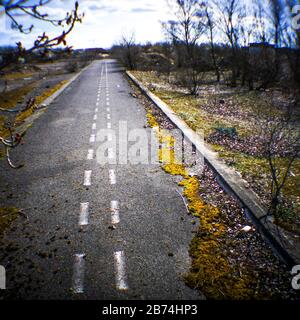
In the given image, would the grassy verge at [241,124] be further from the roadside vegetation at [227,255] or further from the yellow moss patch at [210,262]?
the yellow moss patch at [210,262]

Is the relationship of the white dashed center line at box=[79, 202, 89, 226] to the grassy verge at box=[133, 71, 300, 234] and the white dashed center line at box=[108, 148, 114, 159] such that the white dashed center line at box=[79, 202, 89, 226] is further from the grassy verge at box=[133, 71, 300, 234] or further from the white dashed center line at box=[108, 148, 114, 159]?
the grassy verge at box=[133, 71, 300, 234]

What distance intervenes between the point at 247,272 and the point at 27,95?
21.5 m

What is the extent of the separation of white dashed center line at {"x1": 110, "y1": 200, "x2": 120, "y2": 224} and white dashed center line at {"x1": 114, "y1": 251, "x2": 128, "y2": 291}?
3.01 ft

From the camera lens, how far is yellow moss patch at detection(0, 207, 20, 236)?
511 cm

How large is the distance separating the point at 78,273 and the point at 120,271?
65 cm

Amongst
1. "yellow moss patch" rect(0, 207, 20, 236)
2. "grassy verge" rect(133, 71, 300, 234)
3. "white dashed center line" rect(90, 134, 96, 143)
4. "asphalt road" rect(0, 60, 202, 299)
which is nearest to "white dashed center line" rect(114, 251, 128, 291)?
"asphalt road" rect(0, 60, 202, 299)

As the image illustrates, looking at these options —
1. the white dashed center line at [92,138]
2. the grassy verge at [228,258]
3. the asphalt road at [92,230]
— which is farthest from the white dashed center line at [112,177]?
the white dashed center line at [92,138]

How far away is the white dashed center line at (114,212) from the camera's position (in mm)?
5258

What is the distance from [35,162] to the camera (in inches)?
322

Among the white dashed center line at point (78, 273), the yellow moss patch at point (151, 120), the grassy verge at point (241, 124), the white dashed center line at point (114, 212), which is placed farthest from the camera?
the yellow moss patch at point (151, 120)

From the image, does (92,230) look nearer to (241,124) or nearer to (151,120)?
(151,120)

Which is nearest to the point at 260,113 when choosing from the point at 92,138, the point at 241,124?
the point at 241,124

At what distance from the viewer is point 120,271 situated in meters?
4.03

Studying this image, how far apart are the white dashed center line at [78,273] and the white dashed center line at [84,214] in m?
0.88
